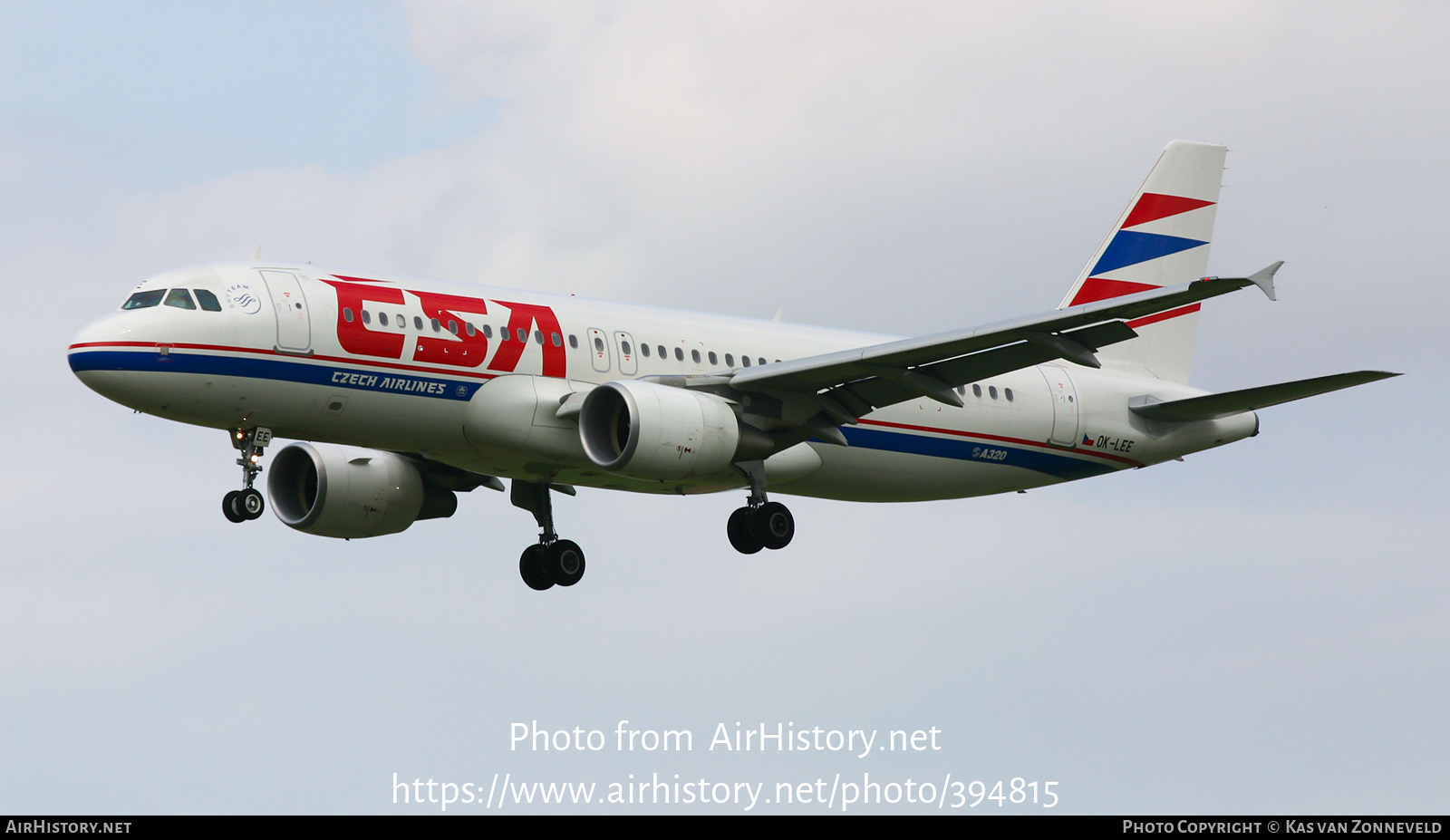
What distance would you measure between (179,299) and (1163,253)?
72.2 feet

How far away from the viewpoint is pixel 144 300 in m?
30.0

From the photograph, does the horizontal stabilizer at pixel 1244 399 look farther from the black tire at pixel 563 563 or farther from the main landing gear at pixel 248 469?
the main landing gear at pixel 248 469

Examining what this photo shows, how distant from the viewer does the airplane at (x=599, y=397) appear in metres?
29.8

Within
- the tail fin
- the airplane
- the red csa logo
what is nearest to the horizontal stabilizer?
the airplane

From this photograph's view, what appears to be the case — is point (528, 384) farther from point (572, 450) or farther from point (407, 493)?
point (407, 493)

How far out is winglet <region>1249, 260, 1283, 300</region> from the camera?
26.5 metres

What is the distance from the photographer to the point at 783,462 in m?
34.3

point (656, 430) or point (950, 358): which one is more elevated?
point (950, 358)

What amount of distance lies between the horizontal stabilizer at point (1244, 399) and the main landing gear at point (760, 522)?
9030mm

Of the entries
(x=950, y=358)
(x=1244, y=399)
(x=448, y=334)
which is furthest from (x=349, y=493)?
(x=1244, y=399)

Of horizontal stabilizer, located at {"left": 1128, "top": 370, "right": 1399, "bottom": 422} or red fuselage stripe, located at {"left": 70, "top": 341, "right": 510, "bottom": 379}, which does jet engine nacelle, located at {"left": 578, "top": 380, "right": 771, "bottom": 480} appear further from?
horizontal stabilizer, located at {"left": 1128, "top": 370, "right": 1399, "bottom": 422}

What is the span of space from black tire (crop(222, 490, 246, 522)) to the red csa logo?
3.03 m

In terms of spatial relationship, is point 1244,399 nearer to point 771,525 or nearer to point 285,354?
point 771,525

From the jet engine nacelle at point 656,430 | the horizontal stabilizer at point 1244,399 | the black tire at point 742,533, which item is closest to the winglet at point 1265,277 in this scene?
the horizontal stabilizer at point 1244,399
